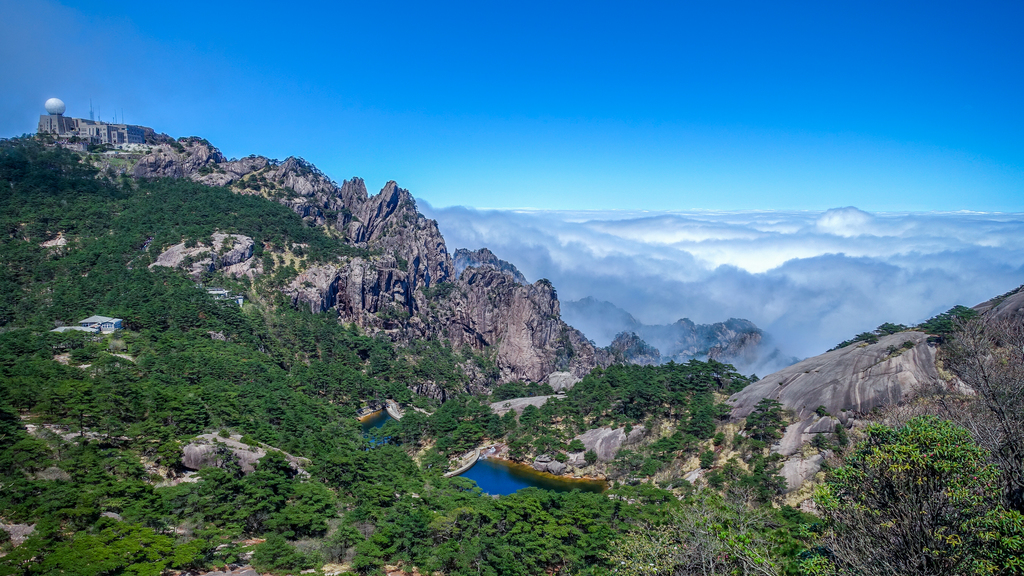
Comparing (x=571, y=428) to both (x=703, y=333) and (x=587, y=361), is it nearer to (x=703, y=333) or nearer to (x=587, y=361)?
(x=587, y=361)

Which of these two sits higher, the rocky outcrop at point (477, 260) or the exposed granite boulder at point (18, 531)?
the rocky outcrop at point (477, 260)

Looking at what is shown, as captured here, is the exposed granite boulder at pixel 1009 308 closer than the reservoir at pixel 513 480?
Yes

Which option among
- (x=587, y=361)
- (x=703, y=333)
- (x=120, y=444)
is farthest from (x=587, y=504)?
(x=703, y=333)

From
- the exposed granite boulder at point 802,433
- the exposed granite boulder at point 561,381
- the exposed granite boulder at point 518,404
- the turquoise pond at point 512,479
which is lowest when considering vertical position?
the exposed granite boulder at point 561,381

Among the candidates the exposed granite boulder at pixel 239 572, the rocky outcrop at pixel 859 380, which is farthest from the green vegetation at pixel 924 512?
the rocky outcrop at pixel 859 380

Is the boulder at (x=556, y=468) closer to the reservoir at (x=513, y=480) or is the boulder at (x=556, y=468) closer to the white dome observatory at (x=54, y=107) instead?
the reservoir at (x=513, y=480)

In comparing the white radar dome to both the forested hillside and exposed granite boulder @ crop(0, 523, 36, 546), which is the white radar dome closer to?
the forested hillside
